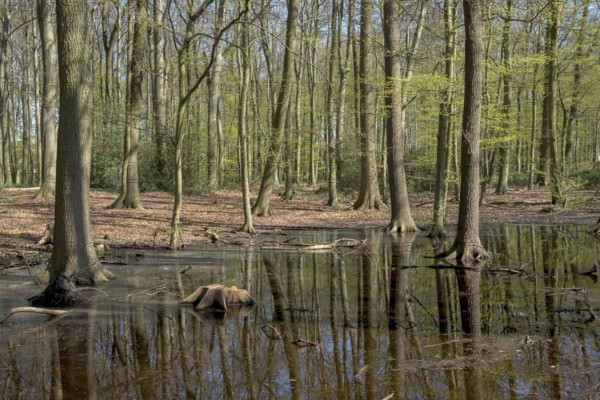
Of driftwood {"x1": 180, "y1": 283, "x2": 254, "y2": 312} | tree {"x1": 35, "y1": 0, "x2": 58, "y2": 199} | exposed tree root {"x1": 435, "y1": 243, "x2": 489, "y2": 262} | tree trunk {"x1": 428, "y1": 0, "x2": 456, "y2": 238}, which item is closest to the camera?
driftwood {"x1": 180, "y1": 283, "x2": 254, "y2": 312}

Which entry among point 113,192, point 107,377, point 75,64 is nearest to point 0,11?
point 113,192

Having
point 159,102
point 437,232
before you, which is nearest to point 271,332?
point 437,232

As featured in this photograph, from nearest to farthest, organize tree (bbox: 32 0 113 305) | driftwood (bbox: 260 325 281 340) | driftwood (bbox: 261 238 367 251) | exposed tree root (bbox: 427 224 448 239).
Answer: driftwood (bbox: 260 325 281 340), tree (bbox: 32 0 113 305), driftwood (bbox: 261 238 367 251), exposed tree root (bbox: 427 224 448 239)

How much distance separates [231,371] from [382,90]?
14.3m

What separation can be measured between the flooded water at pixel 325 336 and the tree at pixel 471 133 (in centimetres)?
97

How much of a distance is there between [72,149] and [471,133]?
7.77 meters

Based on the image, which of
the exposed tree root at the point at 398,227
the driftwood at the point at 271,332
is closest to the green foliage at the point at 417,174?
the exposed tree root at the point at 398,227

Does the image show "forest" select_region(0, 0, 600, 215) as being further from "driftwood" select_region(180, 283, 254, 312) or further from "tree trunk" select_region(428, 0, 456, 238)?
"driftwood" select_region(180, 283, 254, 312)

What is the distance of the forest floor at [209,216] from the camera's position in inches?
566

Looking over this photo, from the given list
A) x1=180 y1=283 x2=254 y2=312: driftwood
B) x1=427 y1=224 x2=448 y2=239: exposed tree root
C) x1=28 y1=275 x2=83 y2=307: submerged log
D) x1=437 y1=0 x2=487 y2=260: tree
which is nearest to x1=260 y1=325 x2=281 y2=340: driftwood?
x1=180 y1=283 x2=254 y2=312: driftwood

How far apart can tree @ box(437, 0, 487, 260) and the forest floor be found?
5.35 ft

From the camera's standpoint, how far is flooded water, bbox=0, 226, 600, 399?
5.08 m

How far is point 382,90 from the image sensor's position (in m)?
18.4

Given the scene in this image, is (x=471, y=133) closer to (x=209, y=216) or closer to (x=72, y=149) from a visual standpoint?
(x=72, y=149)
